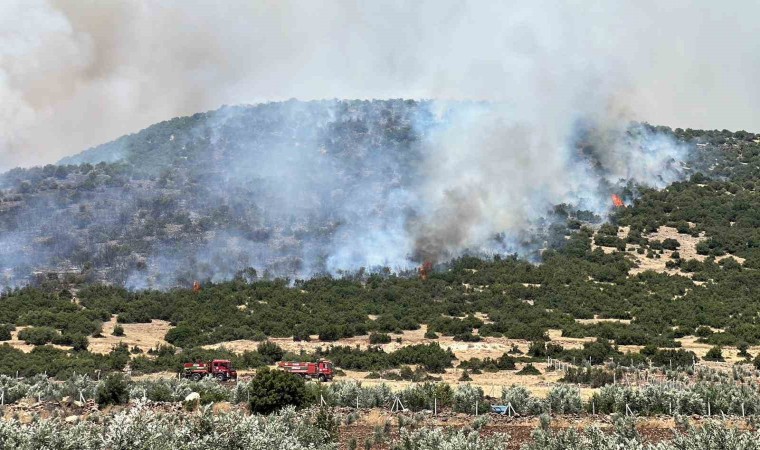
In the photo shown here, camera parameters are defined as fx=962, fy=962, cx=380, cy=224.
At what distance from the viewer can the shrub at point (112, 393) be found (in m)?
49.5

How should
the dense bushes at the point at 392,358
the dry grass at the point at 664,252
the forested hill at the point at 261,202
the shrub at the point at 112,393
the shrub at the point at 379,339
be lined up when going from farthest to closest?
1. the forested hill at the point at 261,202
2. the dry grass at the point at 664,252
3. the shrub at the point at 379,339
4. the dense bushes at the point at 392,358
5. the shrub at the point at 112,393

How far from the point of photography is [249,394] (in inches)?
1925

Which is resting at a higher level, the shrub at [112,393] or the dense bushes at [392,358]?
the dense bushes at [392,358]

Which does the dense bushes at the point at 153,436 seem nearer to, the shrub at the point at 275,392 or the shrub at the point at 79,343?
the shrub at the point at 275,392

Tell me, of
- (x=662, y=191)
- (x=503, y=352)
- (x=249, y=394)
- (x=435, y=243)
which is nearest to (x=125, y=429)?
(x=249, y=394)

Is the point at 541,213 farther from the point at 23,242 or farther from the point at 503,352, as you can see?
the point at 23,242

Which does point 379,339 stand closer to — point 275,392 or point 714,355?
point 714,355

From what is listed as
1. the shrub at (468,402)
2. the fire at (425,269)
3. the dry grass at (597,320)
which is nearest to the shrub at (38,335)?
the shrub at (468,402)

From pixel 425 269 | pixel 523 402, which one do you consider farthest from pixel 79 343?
pixel 425 269

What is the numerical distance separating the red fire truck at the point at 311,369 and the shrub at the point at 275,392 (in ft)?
30.8

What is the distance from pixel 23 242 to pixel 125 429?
89.1 meters

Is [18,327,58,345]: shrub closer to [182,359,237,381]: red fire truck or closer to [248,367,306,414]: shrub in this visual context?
[182,359,237,381]: red fire truck

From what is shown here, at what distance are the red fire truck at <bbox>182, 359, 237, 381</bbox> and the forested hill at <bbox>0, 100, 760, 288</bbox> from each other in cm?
4303

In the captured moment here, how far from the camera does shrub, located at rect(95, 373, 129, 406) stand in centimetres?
4953
